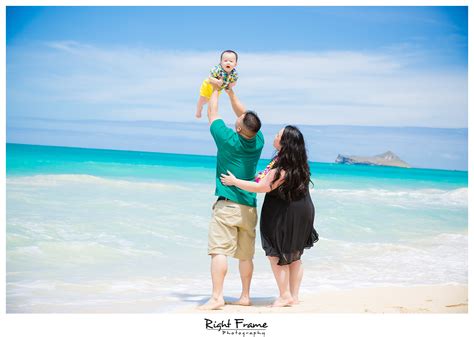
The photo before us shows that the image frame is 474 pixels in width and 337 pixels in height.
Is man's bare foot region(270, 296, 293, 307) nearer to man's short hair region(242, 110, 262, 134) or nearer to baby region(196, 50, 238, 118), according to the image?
man's short hair region(242, 110, 262, 134)

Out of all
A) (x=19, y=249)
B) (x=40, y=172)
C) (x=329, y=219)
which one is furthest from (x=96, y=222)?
(x=40, y=172)

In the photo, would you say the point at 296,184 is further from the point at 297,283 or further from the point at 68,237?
the point at 68,237

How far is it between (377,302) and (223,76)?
2.05m

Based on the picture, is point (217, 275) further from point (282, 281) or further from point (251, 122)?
point (251, 122)

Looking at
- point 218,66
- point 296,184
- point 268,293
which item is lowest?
point 268,293

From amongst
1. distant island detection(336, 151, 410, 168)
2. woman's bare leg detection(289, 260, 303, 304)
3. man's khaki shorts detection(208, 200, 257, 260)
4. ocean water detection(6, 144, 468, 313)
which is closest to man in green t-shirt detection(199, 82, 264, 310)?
man's khaki shorts detection(208, 200, 257, 260)

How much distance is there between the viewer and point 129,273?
209 inches

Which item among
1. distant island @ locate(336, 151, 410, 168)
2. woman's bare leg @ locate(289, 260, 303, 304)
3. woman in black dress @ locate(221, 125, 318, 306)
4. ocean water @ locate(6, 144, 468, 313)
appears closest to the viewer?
woman in black dress @ locate(221, 125, 318, 306)

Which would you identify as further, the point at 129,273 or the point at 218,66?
the point at 129,273

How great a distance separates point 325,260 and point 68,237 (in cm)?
291

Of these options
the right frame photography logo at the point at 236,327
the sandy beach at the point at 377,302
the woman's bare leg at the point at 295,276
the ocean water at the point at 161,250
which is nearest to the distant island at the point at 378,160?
the ocean water at the point at 161,250

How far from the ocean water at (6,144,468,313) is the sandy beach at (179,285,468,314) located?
0.31 m

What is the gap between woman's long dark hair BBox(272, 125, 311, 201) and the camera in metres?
3.92

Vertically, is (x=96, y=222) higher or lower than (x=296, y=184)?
lower
